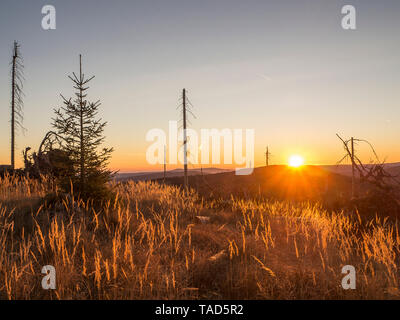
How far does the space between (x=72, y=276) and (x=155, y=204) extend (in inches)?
238

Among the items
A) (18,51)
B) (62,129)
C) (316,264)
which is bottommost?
(316,264)

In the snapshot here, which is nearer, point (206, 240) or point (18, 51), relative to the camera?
point (206, 240)

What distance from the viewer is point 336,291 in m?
3.82

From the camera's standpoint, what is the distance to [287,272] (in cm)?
433

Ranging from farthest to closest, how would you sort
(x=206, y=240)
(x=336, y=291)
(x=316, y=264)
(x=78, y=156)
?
(x=78, y=156)
(x=206, y=240)
(x=316, y=264)
(x=336, y=291)

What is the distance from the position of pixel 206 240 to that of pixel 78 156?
391 centimetres

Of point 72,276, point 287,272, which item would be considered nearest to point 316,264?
point 287,272

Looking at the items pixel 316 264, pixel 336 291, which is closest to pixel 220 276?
pixel 336 291

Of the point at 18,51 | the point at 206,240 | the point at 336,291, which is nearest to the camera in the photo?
the point at 336,291
